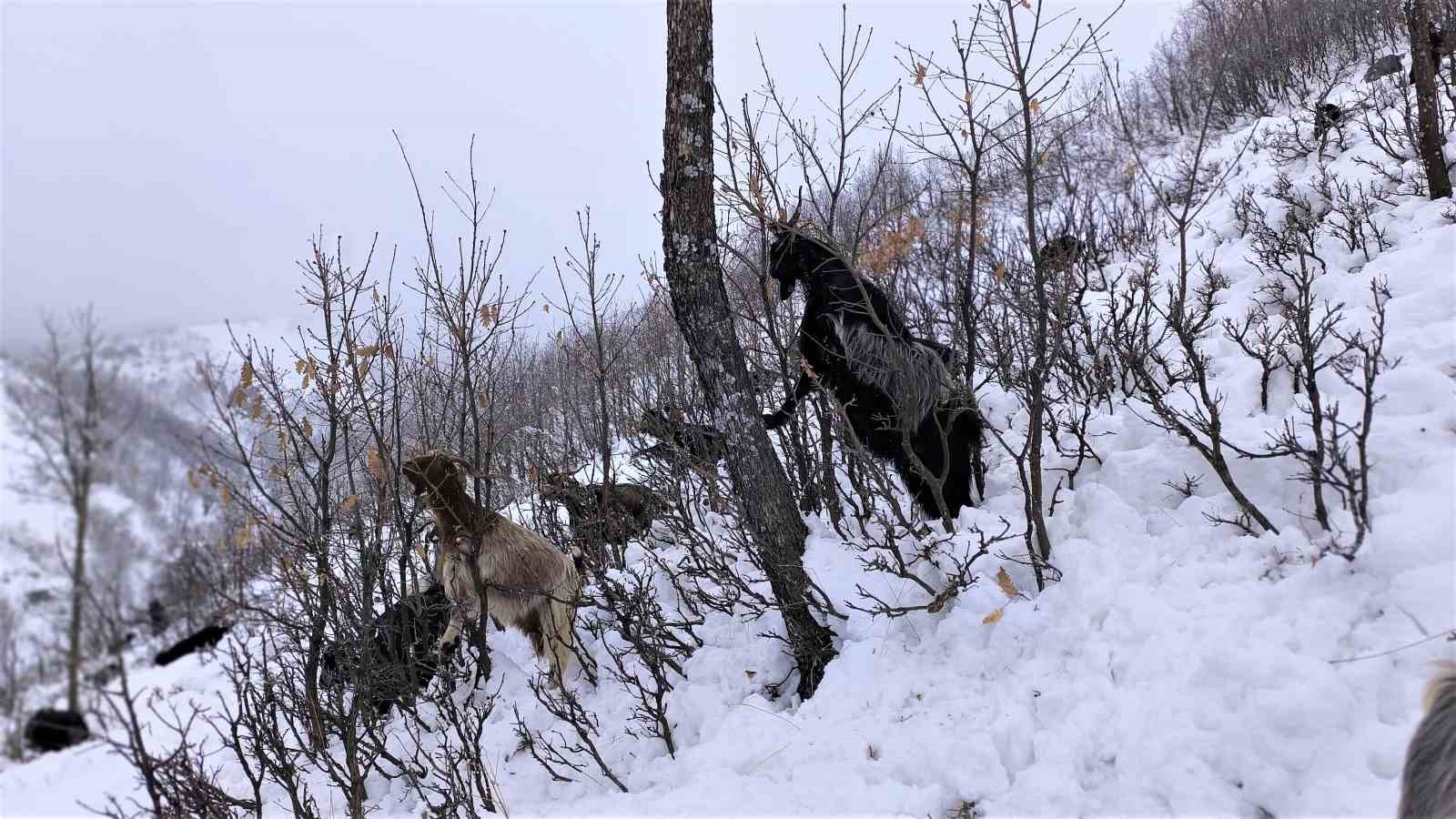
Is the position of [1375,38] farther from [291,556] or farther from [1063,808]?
[291,556]

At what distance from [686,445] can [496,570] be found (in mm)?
1297

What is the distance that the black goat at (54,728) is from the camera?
5.97 feet

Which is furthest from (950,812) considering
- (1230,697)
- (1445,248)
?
(1445,248)

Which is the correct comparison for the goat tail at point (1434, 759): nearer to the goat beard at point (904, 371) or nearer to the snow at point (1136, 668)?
the snow at point (1136, 668)

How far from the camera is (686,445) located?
432cm

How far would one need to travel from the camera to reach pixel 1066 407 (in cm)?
368

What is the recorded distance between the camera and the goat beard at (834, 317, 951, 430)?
3.42m

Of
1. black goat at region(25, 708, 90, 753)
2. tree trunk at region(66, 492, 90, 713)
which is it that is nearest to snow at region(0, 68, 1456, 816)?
black goat at region(25, 708, 90, 753)

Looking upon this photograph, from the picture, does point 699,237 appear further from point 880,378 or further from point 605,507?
point 605,507

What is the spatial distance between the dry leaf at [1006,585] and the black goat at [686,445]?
1.49 metres

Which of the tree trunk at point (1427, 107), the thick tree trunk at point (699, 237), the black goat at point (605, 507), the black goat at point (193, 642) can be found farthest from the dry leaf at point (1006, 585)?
the black goat at point (193, 642)

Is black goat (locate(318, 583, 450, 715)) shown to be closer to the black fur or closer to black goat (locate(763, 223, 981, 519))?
the black fur

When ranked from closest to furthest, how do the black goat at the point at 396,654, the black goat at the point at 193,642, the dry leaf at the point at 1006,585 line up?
the dry leaf at the point at 1006,585 → the black goat at the point at 396,654 → the black goat at the point at 193,642

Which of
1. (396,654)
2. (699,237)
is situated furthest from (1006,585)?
Result: (396,654)
